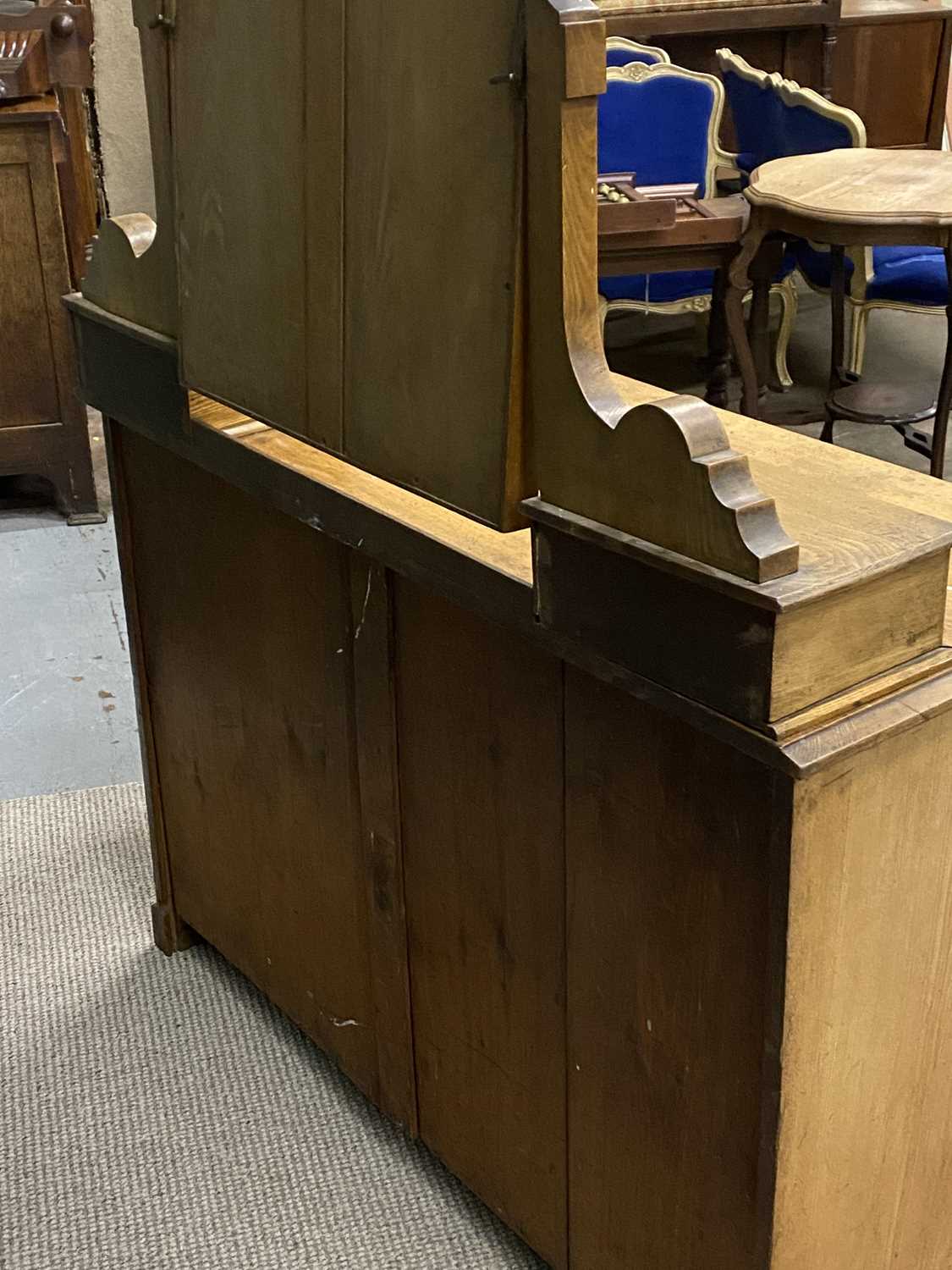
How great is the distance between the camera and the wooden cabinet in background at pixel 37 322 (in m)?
3.86

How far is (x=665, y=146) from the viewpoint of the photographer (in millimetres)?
5289

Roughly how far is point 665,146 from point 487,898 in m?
4.26

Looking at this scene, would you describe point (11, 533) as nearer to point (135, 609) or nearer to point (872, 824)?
point (135, 609)

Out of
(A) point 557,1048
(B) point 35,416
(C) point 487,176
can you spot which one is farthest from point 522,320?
(B) point 35,416

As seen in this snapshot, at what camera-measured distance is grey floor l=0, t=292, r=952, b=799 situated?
10.00ft

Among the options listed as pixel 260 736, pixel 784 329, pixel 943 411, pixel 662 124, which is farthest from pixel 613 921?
pixel 662 124

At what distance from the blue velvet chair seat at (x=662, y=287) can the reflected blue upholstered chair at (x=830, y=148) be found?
38 cm

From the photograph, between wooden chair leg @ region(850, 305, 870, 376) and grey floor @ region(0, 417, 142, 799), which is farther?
wooden chair leg @ region(850, 305, 870, 376)

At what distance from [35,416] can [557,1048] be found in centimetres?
310

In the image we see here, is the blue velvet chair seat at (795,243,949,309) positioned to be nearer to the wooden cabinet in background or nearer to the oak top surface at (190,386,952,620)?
the wooden cabinet in background

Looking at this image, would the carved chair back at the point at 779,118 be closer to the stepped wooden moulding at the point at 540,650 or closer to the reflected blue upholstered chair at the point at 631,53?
the reflected blue upholstered chair at the point at 631,53

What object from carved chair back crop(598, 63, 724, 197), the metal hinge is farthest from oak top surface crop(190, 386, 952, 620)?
carved chair back crop(598, 63, 724, 197)

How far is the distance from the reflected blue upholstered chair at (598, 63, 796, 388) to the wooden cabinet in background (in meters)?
1.82

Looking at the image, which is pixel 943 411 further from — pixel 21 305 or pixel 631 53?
pixel 21 305
